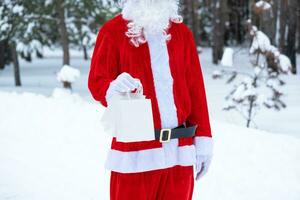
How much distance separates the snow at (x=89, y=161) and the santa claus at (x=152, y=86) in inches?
83.9

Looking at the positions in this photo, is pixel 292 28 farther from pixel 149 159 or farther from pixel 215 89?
pixel 149 159

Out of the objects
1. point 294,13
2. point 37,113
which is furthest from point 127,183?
point 294,13

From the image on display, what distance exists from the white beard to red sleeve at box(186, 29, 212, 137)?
7.3 inches

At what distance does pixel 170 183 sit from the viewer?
2.33 m

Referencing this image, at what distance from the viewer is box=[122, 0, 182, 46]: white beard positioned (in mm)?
2271

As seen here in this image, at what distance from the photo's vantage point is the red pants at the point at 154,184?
7.39 feet

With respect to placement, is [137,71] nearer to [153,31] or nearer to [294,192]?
[153,31]

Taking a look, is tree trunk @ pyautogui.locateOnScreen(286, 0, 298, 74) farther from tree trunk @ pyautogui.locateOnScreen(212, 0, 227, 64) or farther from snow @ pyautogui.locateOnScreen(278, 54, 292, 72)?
snow @ pyautogui.locateOnScreen(278, 54, 292, 72)

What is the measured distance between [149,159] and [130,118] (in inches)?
11.2

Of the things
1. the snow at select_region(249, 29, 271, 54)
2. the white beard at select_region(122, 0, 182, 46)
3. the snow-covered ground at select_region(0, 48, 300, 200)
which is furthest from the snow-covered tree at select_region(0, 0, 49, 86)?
the white beard at select_region(122, 0, 182, 46)

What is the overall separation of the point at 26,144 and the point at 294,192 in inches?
126

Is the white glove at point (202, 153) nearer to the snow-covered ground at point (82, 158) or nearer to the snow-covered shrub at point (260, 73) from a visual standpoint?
the snow-covered ground at point (82, 158)

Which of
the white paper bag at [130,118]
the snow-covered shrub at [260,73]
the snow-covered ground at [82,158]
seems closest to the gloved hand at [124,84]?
the white paper bag at [130,118]

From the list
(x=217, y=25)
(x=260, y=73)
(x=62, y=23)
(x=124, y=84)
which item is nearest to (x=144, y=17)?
(x=124, y=84)
